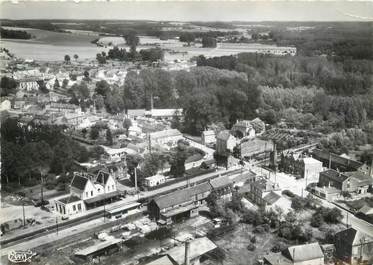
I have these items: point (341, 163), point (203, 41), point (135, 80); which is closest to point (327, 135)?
point (341, 163)

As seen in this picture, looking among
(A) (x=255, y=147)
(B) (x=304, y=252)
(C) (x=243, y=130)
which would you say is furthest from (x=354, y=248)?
(C) (x=243, y=130)

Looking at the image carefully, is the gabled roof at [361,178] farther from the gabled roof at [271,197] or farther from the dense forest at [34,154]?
the dense forest at [34,154]

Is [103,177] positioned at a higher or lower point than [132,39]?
lower

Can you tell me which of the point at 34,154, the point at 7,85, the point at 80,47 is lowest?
the point at 34,154

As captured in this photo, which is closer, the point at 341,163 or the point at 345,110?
the point at 341,163

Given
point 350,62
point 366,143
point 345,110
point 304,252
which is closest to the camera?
point 304,252

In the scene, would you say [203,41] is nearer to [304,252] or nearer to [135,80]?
[135,80]

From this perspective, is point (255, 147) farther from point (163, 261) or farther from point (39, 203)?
point (163, 261)
